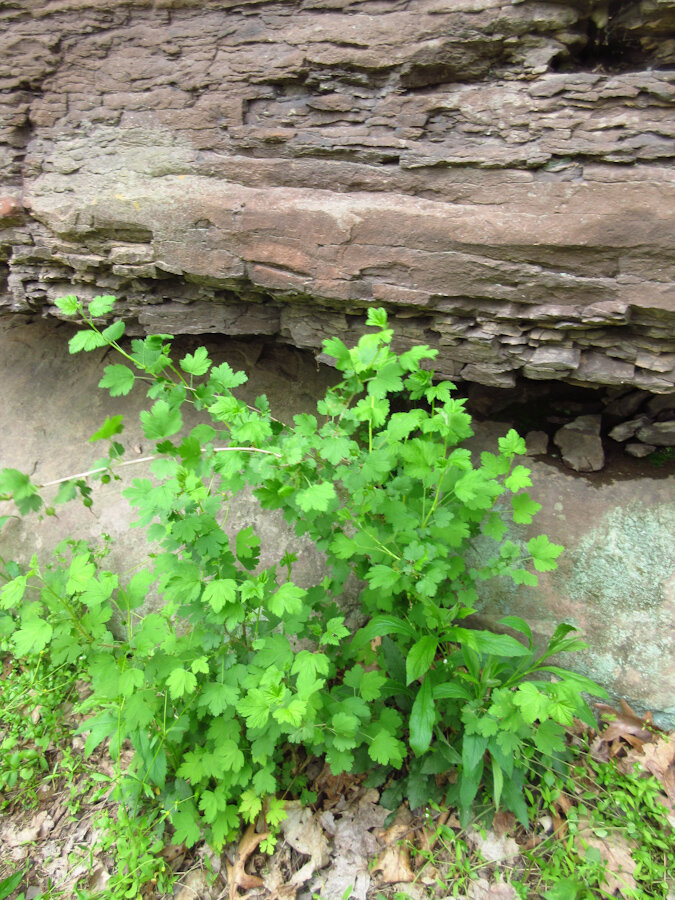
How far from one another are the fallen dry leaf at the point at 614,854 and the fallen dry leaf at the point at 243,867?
1.32 metres

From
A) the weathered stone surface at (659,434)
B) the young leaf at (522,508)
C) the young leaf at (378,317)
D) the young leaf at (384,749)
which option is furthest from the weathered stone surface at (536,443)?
the young leaf at (384,749)

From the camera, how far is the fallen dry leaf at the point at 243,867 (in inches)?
85.3

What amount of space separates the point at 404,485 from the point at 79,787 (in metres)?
2.25

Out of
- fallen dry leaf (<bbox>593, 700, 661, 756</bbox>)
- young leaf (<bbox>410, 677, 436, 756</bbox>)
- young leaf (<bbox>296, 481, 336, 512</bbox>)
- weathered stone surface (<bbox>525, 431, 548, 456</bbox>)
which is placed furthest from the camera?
weathered stone surface (<bbox>525, 431, 548, 456</bbox>)

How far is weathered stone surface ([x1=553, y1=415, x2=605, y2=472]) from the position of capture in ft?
9.65

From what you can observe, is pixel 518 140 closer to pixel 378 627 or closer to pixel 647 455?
pixel 647 455

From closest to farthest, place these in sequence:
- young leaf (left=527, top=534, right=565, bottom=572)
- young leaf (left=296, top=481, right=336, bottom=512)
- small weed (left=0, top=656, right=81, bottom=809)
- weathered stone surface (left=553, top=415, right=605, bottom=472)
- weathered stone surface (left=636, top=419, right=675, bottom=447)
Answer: young leaf (left=296, top=481, right=336, bottom=512)
young leaf (left=527, top=534, right=565, bottom=572)
small weed (left=0, top=656, right=81, bottom=809)
weathered stone surface (left=636, top=419, right=675, bottom=447)
weathered stone surface (left=553, top=415, right=605, bottom=472)

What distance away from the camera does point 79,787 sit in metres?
2.64

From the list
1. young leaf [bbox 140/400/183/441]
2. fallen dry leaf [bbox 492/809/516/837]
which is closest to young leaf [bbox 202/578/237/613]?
young leaf [bbox 140/400/183/441]

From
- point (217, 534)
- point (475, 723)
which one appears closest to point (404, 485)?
point (217, 534)

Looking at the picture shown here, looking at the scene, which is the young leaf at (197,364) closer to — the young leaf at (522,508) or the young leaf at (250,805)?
the young leaf at (522,508)

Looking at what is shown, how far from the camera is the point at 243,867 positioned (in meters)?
2.22

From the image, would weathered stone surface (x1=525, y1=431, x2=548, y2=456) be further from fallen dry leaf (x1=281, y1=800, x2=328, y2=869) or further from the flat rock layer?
fallen dry leaf (x1=281, y1=800, x2=328, y2=869)

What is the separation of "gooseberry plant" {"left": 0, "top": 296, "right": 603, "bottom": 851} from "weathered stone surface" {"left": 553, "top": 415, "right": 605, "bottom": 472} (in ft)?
3.15
